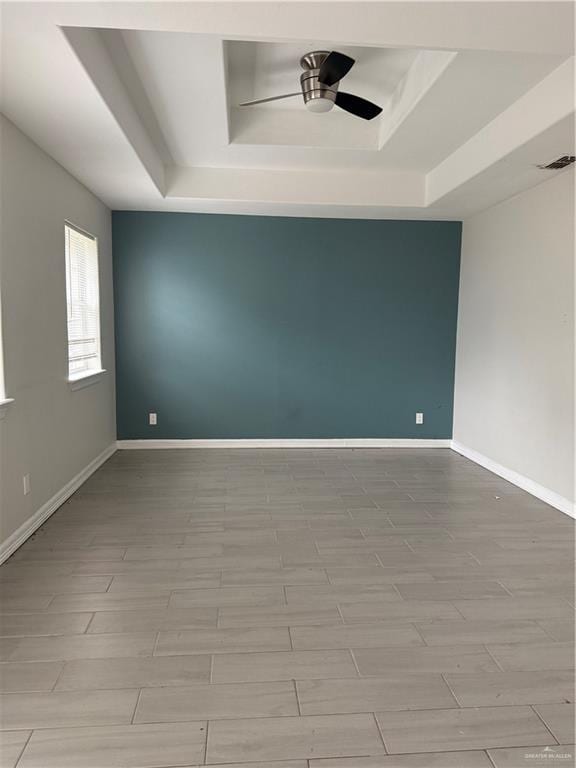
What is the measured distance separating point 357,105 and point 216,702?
3128 mm

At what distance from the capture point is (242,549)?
9.48 ft

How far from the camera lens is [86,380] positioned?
4121 mm

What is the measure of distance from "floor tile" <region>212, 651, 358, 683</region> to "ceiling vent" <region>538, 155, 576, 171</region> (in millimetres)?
3271

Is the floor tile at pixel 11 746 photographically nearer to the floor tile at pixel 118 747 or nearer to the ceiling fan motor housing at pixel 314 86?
the floor tile at pixel 118 747

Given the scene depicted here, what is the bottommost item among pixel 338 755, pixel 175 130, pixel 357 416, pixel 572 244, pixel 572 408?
pixel 338 755

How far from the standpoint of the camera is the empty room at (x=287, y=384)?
5.83ft

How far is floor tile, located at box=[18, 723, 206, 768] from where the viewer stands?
148 cm

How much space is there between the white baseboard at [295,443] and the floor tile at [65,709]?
3534 mm

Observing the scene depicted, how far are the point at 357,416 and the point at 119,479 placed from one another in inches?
99.7

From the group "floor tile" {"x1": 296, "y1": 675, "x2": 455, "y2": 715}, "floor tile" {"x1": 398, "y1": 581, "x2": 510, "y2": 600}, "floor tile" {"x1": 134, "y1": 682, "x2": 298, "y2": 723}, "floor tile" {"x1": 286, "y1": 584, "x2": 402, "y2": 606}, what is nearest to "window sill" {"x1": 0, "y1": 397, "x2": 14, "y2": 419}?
"floor tile" {"x1": 134, "y1": 682, "x2": 298, "y2": 723}

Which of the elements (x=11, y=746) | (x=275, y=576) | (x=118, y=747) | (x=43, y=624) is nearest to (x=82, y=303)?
(x=43, y=624)

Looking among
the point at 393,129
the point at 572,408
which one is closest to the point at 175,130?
the point at 393,129

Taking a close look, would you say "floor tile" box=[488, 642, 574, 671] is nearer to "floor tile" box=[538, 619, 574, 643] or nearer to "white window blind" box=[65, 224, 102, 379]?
"floor tile" box=[538, 619, 574, 643]

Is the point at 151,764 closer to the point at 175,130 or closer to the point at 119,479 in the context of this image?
the point at 119,479
